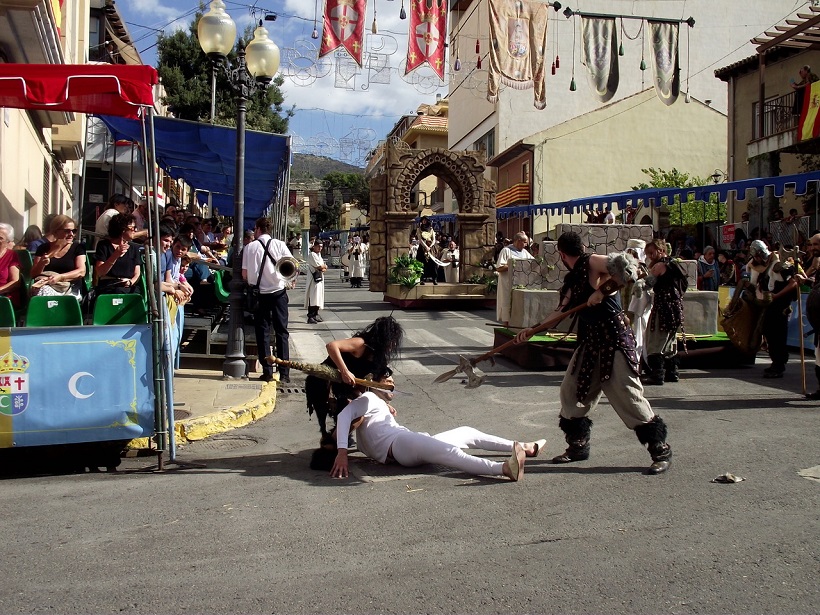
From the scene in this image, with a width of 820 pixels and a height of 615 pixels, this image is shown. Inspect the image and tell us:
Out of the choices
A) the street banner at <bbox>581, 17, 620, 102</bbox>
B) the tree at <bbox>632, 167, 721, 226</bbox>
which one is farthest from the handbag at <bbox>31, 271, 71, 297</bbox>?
the tree at <bbox>632, 167, 721, 226</bbox>

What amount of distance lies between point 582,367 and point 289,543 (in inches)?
102

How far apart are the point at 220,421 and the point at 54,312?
187 centimetres

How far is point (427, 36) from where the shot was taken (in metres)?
17.6

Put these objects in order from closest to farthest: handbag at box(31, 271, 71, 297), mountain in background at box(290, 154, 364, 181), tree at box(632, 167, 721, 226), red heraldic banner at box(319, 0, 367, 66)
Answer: handbag at box(31, 271, 71, 297) → red heraldic banner at box(319, 0, 367, 66) → mountain in background at box(290, 154, 364, 181) → tree at box(632, 167, 721, 226)

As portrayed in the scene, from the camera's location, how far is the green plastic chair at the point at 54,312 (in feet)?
20.8

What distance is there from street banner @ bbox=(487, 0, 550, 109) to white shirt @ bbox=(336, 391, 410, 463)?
14387 mm

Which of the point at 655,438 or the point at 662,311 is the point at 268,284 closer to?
the point at 662,311

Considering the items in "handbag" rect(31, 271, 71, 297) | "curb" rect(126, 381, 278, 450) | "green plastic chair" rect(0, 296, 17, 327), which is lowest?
"curb" rect(126, 381, 278, 450)

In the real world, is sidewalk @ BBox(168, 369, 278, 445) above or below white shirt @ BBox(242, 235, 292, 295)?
below

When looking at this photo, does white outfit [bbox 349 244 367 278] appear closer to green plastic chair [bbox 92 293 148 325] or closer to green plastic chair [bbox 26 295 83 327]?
green plastic chair [bbox 92 293 148 325]

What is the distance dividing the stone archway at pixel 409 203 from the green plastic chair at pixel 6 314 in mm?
16153

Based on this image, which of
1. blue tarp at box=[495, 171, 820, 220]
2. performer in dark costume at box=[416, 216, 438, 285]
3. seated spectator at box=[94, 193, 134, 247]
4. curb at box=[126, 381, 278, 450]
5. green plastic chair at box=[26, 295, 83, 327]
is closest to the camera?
green plastic chair at box=[26, 295, 83, 327]

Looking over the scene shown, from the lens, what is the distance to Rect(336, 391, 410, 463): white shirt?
5738 millimetres

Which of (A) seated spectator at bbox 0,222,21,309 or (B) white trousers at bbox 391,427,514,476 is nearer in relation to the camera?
(B) white trousers at bbox 391,427,514,476
